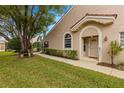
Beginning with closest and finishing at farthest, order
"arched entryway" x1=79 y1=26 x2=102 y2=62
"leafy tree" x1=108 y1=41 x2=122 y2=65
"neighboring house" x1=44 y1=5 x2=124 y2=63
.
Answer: "leafy tree" x1=108 y1=41 x2=122 y2=65 < "neighboring house" x1=44 y1=5 x2=124 y2=63 < "arched entryway" x1=79 y1=26 x2=102 y2=62

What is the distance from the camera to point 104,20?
14.9m

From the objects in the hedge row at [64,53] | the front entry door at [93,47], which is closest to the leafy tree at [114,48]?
the front entry door at [93,47]

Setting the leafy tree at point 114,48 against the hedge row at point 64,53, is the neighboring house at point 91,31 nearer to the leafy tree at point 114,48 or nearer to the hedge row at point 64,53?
the leafy tree at point 114,48

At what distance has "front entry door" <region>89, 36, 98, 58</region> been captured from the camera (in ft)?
57.2

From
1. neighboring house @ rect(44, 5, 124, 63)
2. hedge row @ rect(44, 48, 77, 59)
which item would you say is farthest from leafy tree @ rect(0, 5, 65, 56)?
hedge row @ rect(44, 48, 77, 59)

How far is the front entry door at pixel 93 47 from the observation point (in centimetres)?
1744

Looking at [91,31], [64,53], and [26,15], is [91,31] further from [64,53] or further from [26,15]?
[26,15]

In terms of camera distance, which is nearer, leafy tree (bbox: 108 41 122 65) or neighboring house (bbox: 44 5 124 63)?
leafy tree (bbox: 108 41 122 65)

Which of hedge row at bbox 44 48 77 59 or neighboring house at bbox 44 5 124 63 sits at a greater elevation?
neighboring house at bbox 44 5 124 63

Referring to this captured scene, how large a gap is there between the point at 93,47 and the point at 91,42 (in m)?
0.56

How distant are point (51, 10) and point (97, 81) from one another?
12424 mm

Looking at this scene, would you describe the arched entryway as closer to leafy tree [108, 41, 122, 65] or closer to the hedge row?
the hedge row
